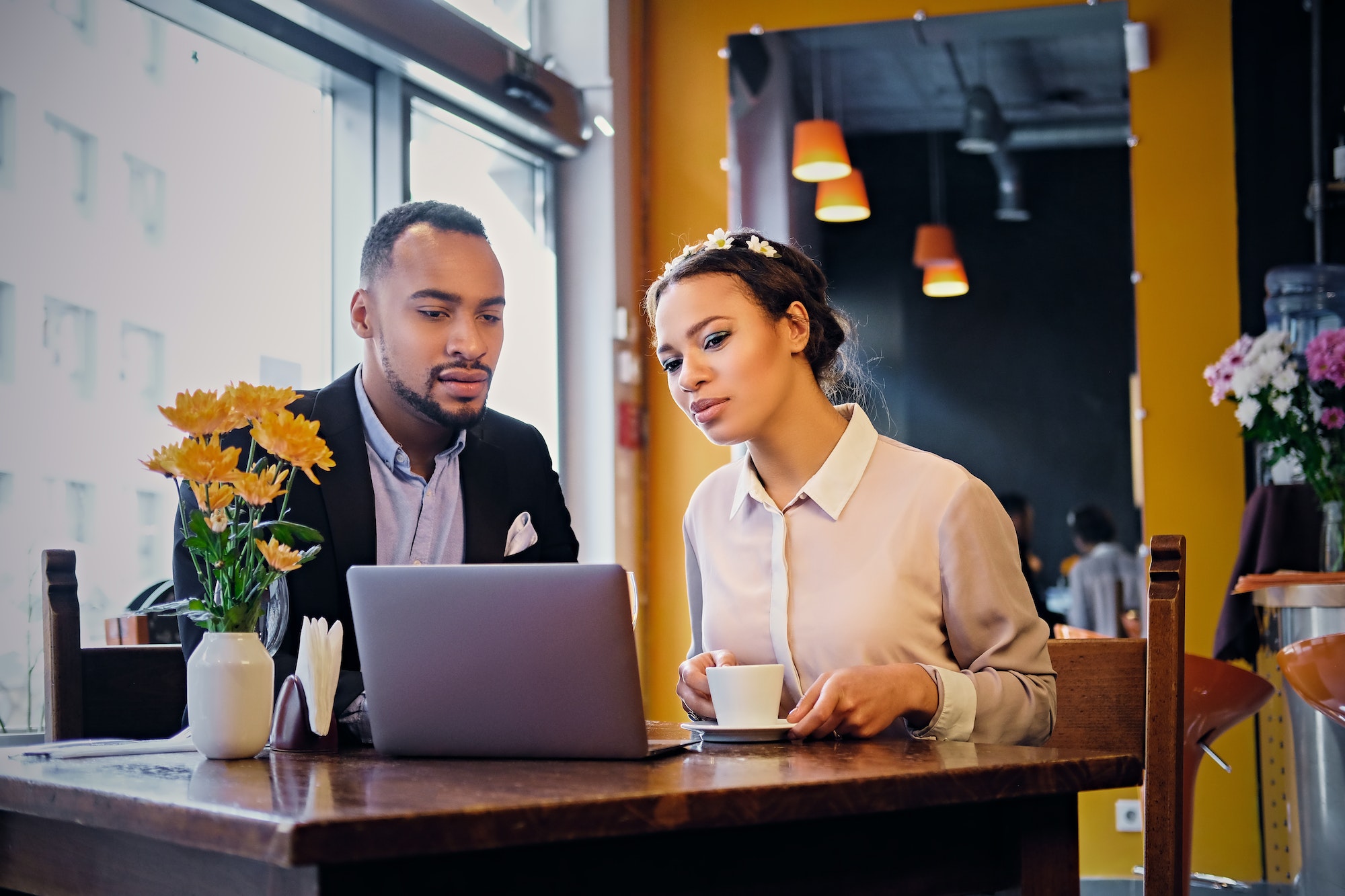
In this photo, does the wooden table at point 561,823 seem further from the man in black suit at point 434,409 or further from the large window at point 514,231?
the large window at point 514,231

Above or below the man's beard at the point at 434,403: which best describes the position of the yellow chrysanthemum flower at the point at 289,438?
below

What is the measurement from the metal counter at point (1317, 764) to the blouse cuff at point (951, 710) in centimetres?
190

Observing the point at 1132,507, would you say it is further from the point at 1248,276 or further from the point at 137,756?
the point at 137,756

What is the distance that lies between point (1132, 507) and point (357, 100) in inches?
105

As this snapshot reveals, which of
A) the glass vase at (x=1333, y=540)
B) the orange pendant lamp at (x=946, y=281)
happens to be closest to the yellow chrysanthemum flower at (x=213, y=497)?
the glass vase at (x=1333, y=540)

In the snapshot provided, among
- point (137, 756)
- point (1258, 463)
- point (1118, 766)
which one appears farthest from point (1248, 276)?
point (137, 756)

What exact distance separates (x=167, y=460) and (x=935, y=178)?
3.53m

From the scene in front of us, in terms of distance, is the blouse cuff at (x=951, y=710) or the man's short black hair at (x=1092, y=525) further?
the man's short black hair at (x=1092, y=525)

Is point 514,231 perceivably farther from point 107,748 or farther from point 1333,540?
point 107,748

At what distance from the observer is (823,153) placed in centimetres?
448

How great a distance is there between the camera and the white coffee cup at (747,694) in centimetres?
140

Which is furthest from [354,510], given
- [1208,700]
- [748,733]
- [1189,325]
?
[1189,325]

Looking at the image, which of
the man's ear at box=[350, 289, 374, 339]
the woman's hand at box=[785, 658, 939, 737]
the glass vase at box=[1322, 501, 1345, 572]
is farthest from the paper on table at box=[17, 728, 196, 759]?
the glass vase at box=[1322, 501, 1345, 572]

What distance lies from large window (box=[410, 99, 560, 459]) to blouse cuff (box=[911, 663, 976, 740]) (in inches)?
107
